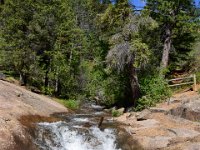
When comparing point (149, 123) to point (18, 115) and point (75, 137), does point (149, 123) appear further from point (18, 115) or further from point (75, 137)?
point (18, 115)

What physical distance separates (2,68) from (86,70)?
918 cm

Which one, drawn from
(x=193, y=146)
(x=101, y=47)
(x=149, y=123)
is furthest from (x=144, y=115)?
(x=101, y=47)

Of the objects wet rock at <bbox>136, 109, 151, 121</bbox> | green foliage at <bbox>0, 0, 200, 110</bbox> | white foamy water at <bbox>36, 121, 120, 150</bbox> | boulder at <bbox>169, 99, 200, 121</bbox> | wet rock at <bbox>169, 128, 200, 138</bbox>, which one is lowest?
white foamy water at <bbox>36, 121, 120, 150</bbox>

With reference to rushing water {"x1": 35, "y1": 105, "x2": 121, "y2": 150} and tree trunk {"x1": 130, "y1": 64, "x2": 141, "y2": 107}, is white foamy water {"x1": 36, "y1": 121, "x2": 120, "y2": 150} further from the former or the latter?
tree trunk {"x1": 130, "y1": 64, "x2": 141, "y2": 107}

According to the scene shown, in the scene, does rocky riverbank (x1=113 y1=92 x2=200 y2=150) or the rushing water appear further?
the rushing water

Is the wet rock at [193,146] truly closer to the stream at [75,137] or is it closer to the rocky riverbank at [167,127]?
the rocky riverbank at [167,127]

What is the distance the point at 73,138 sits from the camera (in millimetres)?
19922

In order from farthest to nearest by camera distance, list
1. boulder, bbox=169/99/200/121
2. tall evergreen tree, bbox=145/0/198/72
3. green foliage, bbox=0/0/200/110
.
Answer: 1. tall evergreen tree, bbox=145/0/198/72
2. green foliage, bbox=0/0/200/110
3. boulder, bbox=169/99/200/121

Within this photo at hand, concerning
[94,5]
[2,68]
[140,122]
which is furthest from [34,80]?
[94,5]

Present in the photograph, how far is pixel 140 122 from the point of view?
2278 centimetres

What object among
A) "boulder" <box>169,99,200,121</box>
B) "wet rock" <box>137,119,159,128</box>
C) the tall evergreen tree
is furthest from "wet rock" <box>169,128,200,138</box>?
the tall evergreen tree

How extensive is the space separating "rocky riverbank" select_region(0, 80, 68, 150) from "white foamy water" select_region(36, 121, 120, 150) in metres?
0.99

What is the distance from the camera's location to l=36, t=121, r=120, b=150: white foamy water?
19.3 metres

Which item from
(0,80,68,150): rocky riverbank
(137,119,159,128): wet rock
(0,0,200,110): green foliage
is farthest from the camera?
(0,0,200,110): green foliage
